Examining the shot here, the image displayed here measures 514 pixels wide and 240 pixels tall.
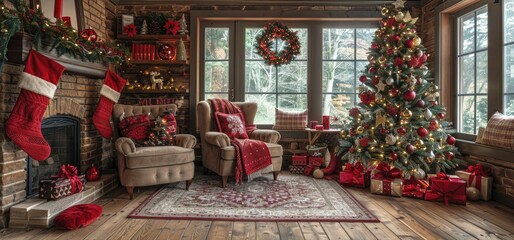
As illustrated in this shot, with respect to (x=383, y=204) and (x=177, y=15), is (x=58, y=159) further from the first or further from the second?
(x=383, y=204)

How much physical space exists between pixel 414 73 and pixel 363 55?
1.34 m

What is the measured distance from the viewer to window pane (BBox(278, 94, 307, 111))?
4957 millimetres

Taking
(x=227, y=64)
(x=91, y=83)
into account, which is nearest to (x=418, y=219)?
(x=227, y=64)

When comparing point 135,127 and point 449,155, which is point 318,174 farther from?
point 135,127

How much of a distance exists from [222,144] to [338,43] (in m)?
2.47

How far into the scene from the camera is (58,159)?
10.9 feet

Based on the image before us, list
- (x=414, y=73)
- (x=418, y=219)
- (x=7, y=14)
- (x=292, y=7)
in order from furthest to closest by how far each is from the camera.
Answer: (x=292, y=7)
(x=414, y=73)
(x=418, y=219)
(x=7, y=14)

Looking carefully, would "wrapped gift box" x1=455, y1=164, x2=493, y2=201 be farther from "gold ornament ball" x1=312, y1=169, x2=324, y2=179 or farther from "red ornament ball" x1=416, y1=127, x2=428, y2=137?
"gold ornament ball" x1=312, y1=169, x2=324, y2=179

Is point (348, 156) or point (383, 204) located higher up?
point (348, 156)

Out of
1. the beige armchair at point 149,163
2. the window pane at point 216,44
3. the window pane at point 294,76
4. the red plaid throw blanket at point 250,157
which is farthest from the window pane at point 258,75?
the beige armchair at point 149,163

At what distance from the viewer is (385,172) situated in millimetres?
3682

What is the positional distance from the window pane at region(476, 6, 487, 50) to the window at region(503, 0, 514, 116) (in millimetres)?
305

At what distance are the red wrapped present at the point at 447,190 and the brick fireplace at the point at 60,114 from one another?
3.65m

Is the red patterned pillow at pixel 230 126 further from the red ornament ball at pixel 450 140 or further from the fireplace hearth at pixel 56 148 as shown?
the red ornament ball at pixel 450 140
